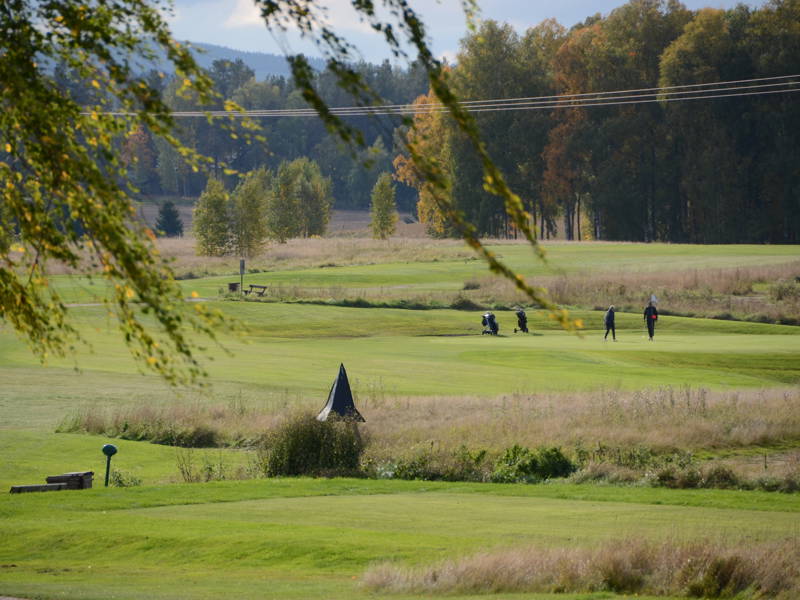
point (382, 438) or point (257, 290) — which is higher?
point (257, 290)

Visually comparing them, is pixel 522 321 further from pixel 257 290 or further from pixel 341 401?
pixel 341 401

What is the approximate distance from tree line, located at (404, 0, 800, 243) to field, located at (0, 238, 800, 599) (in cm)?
4489

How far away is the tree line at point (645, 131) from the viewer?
102 metres

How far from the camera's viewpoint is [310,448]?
23.2 meters

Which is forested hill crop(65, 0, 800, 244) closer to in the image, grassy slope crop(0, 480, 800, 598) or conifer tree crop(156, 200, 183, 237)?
conifer tree crop(156, 200, 183, 237)

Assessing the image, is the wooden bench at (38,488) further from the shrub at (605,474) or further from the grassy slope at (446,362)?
the grassy slope at (446,362)

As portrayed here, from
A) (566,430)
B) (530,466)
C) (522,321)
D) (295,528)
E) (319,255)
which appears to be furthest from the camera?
(319,255)

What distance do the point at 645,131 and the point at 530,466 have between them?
90.2 m

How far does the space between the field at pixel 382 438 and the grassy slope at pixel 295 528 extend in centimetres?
5

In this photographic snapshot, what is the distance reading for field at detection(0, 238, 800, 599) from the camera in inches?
538


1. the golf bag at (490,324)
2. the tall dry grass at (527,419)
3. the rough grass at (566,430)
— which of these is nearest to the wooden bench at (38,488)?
the rough grass at (566,430)

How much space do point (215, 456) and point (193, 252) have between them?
259 ft

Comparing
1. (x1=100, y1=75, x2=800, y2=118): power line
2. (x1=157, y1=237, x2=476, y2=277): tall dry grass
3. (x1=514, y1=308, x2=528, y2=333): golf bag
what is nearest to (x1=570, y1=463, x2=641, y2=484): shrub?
(x1=514, y1=308, x2=528, y2=333): golf bag

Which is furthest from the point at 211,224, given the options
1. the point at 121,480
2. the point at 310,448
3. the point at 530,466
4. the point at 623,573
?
the point at 623,573
